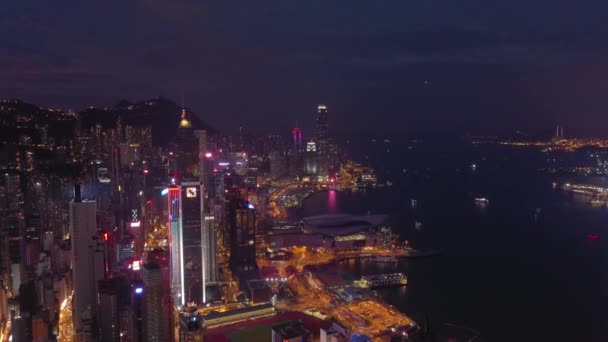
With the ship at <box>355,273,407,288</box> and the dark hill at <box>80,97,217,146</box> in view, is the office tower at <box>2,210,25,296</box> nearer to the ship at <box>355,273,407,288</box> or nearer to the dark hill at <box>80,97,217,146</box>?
the ship at <box>355,273,407,288</box>

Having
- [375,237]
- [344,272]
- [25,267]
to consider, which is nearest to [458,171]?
[375,237]

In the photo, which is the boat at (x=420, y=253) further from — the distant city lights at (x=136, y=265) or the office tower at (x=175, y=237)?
the distant city lights at (x=136, y=265)

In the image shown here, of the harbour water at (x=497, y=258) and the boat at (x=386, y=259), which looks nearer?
the harbour water at (x=497, y=258)

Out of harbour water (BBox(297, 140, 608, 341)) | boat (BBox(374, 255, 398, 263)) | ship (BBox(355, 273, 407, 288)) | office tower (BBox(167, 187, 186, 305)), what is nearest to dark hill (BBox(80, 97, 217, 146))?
harbour water (BBox(297, 140, 608, 341))

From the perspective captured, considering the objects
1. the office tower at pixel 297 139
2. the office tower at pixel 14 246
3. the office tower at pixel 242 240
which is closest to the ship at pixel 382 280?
the office tower at pixel 242 240

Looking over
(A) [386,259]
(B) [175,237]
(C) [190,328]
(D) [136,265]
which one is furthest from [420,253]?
(C) [190,328]

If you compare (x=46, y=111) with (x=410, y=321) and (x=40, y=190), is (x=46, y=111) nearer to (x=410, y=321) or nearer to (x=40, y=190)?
(x=40, y=190)

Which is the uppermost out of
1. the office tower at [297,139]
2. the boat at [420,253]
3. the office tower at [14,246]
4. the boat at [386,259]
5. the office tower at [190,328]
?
the office tower at [297,139]
